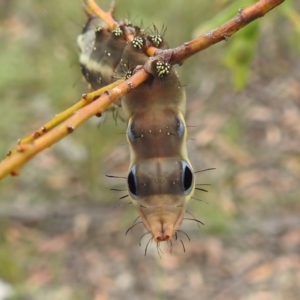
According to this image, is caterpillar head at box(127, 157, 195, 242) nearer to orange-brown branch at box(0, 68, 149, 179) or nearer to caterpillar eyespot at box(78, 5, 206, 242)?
caterpillar eyespot at box(78, 5, 206, 242)

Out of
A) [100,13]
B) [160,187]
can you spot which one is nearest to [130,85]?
[160,187]

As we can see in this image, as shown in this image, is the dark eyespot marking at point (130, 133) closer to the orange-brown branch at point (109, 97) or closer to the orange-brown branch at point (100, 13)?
the orange-brown branch at point (109, 97)

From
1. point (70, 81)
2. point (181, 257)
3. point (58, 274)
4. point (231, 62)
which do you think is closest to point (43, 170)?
point (70, 81)

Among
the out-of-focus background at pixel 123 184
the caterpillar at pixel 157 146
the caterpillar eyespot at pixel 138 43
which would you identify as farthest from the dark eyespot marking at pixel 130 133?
the out-of-focus background at pixel 123 184

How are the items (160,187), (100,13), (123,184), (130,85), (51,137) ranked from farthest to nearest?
1. (123,184)
2. (100,13)
3. (160,187)
4. (130,85)
5. (51,137)

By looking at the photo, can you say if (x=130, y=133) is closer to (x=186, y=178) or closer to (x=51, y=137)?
(x=186, y=178)

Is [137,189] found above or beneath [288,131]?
beneath

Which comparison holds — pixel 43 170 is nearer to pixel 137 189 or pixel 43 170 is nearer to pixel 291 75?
pixel 291 75
